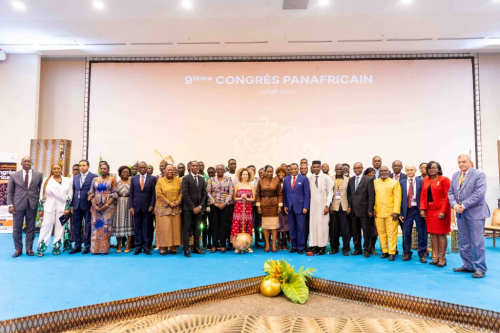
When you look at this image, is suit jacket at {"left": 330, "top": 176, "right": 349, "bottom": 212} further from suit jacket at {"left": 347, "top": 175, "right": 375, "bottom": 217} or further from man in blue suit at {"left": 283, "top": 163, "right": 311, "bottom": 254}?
man in blue suit at {"left": 283, "top": 163, "right": 311, "bottom": 254}

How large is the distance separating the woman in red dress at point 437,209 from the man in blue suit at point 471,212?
1.06ft

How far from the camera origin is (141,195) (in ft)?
17.7

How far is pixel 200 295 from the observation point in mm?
1466

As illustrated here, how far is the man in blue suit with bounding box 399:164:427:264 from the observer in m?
5.00

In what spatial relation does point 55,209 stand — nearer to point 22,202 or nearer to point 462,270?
point 22,202

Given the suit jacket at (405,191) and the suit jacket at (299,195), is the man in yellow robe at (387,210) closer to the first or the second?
the suit jacket at (405,191)

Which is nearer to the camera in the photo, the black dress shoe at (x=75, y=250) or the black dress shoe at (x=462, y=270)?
the black dress shoe at (x=462, y=270)

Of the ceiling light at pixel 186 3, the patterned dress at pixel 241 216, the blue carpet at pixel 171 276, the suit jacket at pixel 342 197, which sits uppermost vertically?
the ceiling light at pixel 186 3

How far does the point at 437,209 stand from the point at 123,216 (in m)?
4.75

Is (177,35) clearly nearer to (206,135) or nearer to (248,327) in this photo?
(206,135)

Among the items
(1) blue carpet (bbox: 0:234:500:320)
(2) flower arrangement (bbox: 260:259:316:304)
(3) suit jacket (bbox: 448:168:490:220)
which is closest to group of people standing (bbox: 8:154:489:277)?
Result: (1) blue carpet (bbox: 0:234:500:320)

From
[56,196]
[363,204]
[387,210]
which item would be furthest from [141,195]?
[387,210]

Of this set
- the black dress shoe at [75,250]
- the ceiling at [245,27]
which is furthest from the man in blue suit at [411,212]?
the black dress shoe at [75,250]

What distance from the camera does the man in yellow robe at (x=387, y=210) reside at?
512 cm
